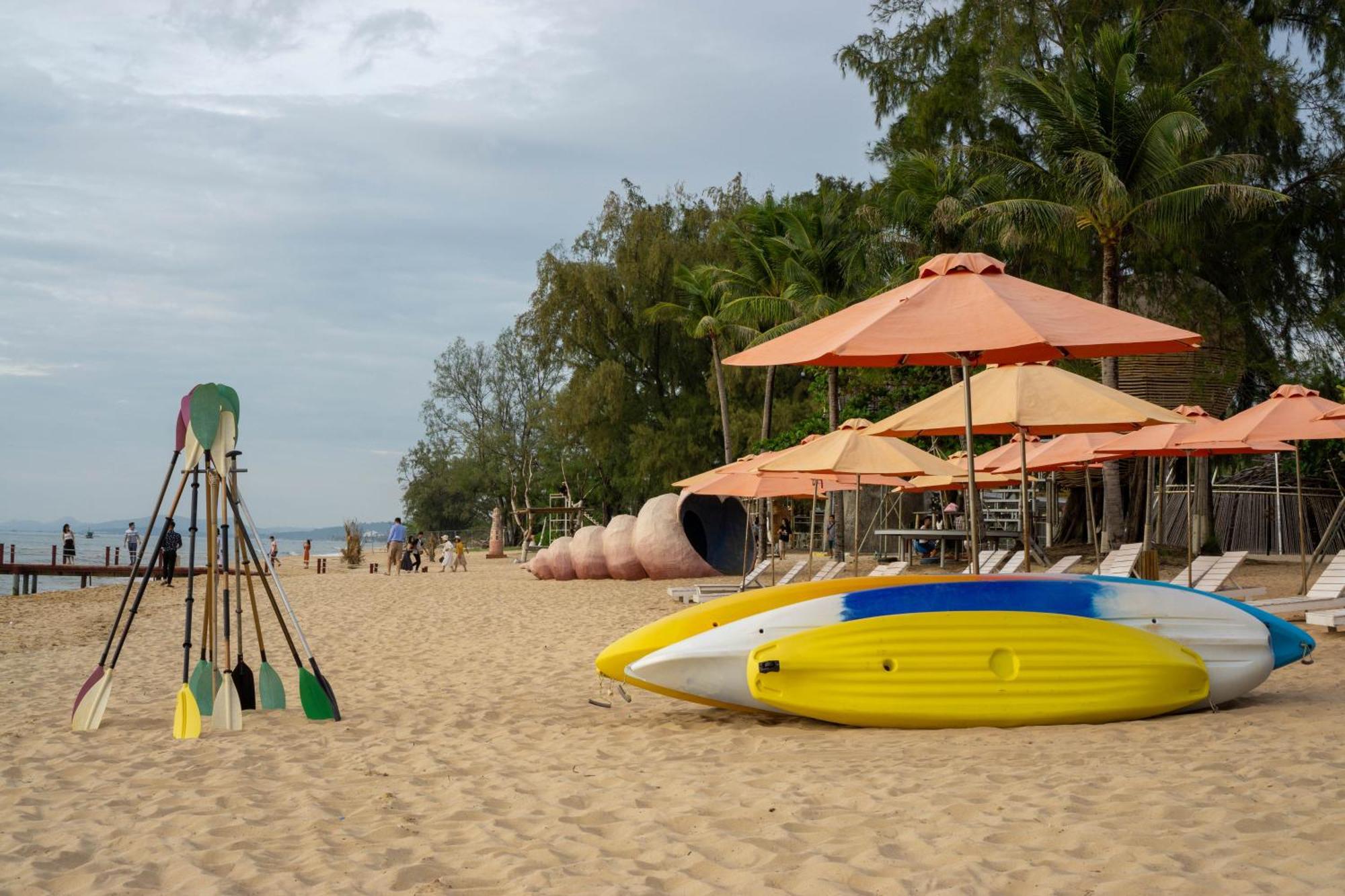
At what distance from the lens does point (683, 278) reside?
34.8m

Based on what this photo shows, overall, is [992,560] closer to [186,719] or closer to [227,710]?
[227,710]

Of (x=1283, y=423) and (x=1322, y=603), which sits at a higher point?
(x=1283, y=423)

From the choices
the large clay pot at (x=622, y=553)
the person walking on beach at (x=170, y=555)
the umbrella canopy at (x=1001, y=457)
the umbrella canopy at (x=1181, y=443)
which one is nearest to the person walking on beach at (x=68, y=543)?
the person walking on beach at (x=170, y=555)

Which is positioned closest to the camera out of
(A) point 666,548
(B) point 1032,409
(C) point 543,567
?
(B) point 1032,409

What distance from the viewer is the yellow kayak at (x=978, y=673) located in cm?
644

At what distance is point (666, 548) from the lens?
21484 mm

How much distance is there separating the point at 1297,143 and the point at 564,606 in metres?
18.4

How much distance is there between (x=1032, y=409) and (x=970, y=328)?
2.41 meters

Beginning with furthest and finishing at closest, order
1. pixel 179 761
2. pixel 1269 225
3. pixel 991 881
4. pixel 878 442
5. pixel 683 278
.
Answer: pixel 683 278 < pixel 1269 225 < pixel 878 442 < pixel 179 761 < pixel 991 881

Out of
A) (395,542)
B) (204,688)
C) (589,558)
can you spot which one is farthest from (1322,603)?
(395,542)

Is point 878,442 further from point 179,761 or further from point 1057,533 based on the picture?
point 1057,533

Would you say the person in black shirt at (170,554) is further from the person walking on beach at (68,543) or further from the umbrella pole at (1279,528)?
the umbrella pole at (1279,528)

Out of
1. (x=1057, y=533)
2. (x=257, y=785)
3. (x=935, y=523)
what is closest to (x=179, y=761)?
(x=257, y=785)

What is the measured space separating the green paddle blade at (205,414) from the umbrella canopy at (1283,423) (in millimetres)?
9301
